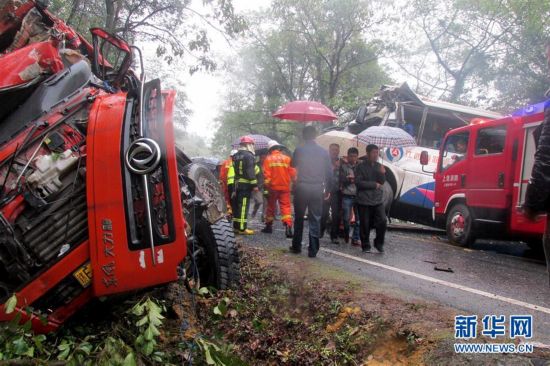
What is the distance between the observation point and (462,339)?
3.04 m

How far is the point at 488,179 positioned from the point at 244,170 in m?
4.08

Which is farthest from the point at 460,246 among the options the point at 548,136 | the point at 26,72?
the point at 26,72

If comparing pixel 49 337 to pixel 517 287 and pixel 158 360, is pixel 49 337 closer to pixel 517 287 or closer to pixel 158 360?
pixel 158 360

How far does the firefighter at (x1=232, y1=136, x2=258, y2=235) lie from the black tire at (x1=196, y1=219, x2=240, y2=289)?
4.00 meters

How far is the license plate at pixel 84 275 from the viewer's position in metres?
2.63

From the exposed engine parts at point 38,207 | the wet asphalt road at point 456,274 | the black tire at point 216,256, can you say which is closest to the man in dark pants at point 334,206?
the wet asphalt road at point 456,274

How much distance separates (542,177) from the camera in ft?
8.18

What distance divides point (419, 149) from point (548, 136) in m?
8.25

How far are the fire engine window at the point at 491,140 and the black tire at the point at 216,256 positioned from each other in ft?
17.3

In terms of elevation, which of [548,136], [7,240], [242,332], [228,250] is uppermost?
[548,136]

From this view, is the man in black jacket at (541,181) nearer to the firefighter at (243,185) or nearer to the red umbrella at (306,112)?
the firefighter at (243,185)

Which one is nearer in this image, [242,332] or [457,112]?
[242,332]

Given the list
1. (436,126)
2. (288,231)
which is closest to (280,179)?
(288,231)

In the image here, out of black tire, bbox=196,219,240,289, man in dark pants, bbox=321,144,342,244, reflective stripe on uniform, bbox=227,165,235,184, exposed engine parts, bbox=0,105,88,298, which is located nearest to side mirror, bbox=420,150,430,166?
man in dark pants, bbox=321,144,342,244
